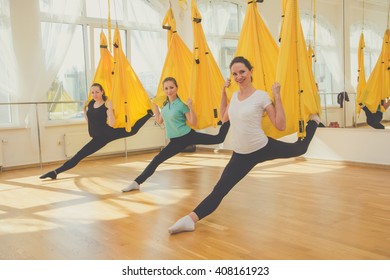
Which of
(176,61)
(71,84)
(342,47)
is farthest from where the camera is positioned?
(71,84)

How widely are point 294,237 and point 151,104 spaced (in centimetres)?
245

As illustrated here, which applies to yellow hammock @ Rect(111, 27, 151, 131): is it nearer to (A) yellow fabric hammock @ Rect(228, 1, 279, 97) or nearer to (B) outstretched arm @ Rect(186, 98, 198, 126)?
(B) outstretched arm @ Rect(186, 98, 198, 126)

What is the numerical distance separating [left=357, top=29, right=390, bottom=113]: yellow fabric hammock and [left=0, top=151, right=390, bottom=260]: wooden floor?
81 centimetres

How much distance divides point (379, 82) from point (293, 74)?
8.04ft

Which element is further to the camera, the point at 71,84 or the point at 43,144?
the point at 71,84

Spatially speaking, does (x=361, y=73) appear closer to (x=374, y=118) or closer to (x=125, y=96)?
(x=374, y=118)

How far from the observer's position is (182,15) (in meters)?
7.32

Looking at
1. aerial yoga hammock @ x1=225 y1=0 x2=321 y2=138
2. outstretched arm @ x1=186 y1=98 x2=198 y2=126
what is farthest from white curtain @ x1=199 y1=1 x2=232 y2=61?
aerial yoga hammock @ x1=225 y1=0 x2=321 y2=138

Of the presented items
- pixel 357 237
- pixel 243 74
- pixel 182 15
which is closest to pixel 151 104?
pixel 243 74

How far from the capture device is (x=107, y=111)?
446cm

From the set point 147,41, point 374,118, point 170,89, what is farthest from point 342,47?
point 147,41

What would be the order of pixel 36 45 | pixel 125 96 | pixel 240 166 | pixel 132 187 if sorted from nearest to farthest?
pixel 240 166, pixel 132 187, pixel 125 96, pixel 36 45

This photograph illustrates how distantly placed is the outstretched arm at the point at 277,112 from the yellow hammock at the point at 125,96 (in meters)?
2.00
